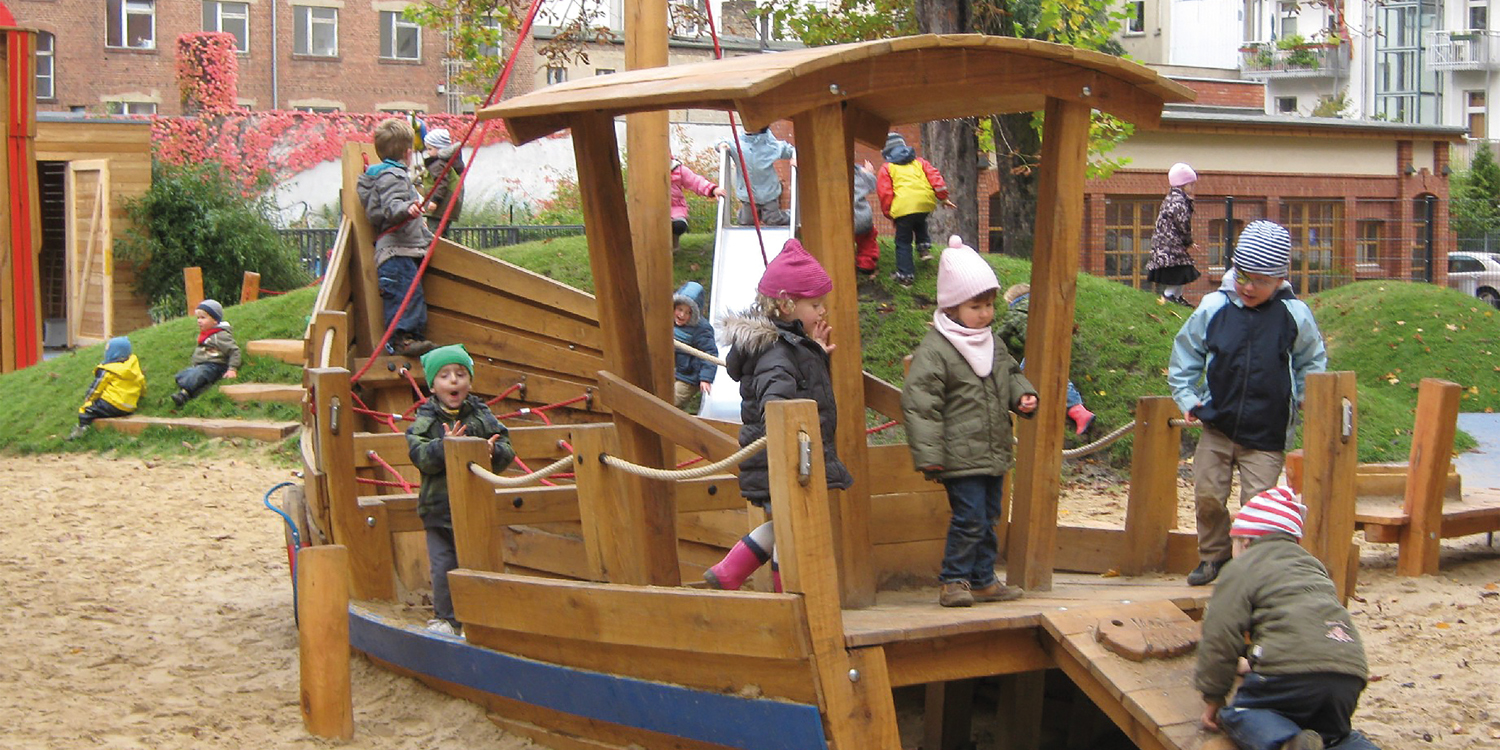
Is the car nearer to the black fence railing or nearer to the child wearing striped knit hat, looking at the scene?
the black fence railing

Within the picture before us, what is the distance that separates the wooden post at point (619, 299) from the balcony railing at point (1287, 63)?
150 ft

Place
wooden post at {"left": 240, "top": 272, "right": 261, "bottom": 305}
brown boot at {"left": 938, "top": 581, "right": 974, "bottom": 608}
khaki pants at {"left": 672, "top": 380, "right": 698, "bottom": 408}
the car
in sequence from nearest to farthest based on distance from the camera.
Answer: brown boot at {"left": 938, "top": 581, "right": 974, "bottom": 608} → khaki pants at {"left": 672, "top": 380, "right": 698, "bottom": 408} → wooden post at {"left": 240, "top": 272, "right": 261, "bottom": 305} → the car

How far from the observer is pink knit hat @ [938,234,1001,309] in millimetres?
5109

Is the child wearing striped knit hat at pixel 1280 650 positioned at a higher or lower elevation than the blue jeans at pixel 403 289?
lower

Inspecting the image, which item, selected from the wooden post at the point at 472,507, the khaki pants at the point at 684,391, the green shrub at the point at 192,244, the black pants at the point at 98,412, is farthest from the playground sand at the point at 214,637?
the green shrub at the point at 192,244

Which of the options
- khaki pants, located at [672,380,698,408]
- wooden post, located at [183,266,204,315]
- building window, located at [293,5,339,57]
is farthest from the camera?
building window, located at [293,5,339,57]

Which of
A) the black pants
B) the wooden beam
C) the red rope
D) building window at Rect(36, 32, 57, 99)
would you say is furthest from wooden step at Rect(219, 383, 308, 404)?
building window at Rect(36, 32, 57, 99)

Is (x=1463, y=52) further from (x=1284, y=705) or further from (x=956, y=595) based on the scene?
(x=1284, y=705)

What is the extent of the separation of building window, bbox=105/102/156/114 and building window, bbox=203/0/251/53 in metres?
2.48

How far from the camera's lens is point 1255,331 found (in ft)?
18.5

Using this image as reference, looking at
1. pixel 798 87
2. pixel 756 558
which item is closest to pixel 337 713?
pixel 756 558

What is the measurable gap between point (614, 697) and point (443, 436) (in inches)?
72.3

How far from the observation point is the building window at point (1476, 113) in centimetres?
5444

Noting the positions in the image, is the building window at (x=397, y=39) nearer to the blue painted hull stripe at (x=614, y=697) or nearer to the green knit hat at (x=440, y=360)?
the green knit hat at (x=440, y=360)
